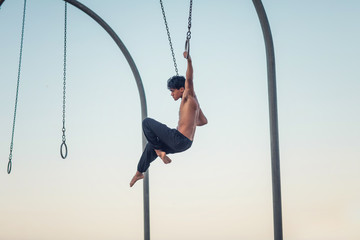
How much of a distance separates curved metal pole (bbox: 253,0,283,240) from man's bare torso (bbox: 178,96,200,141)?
954mm

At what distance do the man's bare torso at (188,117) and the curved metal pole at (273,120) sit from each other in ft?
3.13

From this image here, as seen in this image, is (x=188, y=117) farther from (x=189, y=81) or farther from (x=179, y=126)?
(x=189, y=81)

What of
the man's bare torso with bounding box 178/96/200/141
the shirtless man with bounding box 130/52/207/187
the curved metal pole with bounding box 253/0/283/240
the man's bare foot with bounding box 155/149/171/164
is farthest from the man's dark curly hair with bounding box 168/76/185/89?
the curved metal pole with bounding box 253/0/283/240

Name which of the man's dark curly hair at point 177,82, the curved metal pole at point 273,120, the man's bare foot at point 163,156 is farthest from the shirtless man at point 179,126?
the curved metal pole at point 273,120

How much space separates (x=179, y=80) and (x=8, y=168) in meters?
4.27

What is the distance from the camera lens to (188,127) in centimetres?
682

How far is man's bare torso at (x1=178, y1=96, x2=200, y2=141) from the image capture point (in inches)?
264

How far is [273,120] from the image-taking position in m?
6.88

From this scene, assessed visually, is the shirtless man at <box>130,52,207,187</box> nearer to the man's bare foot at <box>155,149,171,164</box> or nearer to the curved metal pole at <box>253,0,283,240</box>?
the man's bare foot at <box>155,149,171,164</box>

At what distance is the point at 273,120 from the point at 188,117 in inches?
41.8

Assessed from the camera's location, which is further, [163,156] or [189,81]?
[163,156]

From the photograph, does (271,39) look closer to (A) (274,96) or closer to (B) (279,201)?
(A) (274,96)

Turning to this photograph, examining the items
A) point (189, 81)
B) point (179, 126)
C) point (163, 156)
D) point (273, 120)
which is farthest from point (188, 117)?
point (273, 120)

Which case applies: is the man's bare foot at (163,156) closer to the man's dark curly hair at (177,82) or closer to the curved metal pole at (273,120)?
the man's dark curly hair at (177,82)
